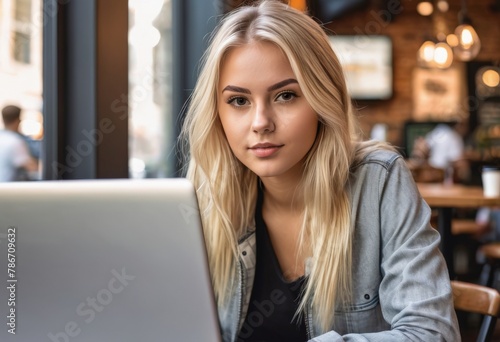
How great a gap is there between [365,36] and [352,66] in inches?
18.4

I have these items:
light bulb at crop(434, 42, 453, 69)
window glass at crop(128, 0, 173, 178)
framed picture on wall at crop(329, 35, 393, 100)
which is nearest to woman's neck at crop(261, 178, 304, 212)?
window glass at crop(128, 0, 173, 178)

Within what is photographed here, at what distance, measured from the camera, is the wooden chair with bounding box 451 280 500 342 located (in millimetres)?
1320

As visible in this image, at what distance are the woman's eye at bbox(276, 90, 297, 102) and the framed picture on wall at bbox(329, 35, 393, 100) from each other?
7445 millimetres

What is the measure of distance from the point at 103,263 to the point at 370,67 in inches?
317

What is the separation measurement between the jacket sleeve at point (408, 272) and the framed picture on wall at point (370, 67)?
7.41 metres

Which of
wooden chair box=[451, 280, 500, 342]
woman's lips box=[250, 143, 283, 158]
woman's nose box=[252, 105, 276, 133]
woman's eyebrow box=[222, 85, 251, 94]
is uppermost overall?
woman's eyebrow box=[222, 85, 251, 94]

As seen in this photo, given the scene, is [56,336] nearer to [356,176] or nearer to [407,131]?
[356,176]

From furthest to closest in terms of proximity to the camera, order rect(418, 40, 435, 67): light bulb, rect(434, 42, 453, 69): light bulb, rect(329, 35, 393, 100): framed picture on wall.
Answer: rect(329, 35, 393, 100): framed picture on wall → rect(418, 40, 435, 67): light bulb → rect(434, 42, 453, 69): light bulb

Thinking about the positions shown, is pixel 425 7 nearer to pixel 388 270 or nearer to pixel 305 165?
pixel 305 165

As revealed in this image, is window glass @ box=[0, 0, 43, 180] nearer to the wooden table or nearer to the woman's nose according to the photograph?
the woman's nose

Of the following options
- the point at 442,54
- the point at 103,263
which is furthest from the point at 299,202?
the point at 442,54

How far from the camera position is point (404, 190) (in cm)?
114

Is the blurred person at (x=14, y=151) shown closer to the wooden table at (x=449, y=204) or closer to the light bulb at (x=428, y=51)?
the wooden table at (x=449, y=204)

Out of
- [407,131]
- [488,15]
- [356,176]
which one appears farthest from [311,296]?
[488,15]
